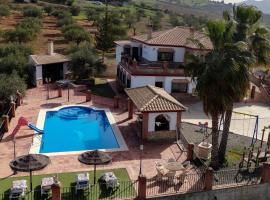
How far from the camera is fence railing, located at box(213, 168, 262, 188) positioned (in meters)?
20.3

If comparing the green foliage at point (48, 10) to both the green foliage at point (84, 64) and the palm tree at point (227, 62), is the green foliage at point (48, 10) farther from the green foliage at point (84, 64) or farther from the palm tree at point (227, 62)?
the palm tree at point (227, 62)

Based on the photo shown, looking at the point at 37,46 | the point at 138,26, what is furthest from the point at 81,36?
the point at 138,26

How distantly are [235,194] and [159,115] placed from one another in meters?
8.95

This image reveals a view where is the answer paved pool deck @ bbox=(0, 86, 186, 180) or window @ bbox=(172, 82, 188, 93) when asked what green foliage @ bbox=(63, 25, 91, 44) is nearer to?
window @ bbox=(172, 82, 188, 93)

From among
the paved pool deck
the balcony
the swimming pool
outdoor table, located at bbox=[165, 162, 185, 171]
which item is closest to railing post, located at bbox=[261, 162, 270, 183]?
outdoor table, located at bbox=[165, 162, 185, 171]

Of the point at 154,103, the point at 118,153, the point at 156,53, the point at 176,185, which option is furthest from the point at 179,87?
the point at 176,185

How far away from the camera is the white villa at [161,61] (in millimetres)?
37188

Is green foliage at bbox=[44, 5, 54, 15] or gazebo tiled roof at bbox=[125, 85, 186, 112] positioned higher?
green foliage at bbox=[44, 5, 54, 15]

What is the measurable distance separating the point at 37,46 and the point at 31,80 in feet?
82.6

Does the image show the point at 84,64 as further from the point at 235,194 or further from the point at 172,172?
the point at 235,194

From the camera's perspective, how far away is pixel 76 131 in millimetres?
29609

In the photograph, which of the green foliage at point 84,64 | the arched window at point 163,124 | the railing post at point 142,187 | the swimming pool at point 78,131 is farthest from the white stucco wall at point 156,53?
the railing post at point 142,187

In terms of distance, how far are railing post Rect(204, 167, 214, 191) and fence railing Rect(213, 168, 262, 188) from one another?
59 centimetres

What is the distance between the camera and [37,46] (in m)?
65.1
